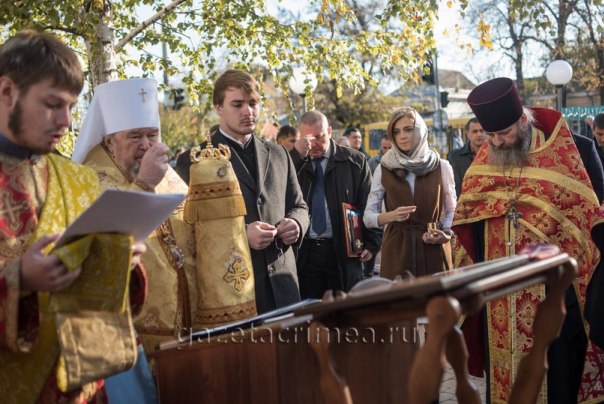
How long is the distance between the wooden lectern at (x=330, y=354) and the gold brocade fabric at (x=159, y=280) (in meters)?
0.42

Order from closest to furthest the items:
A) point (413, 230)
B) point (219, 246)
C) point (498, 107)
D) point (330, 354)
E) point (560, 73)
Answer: point (330, 354) → point (219, 246) → point (498, 107) → point (413, 230) → point (560, 73)

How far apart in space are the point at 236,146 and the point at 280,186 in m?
0.35

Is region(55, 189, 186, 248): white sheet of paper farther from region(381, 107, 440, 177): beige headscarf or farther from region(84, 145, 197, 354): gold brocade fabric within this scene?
region(381, 107, 440, 177): beige headscarf

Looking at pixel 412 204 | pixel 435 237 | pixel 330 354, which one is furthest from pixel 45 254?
pixel 412 204

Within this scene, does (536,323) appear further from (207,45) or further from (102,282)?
(207,45)

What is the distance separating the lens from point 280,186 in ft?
15.0

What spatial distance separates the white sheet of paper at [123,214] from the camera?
2.18 metres

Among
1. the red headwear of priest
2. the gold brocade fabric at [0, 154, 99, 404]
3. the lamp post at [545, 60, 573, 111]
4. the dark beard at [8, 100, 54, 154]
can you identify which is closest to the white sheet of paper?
the gold brocade fabric at [0, 154, 99, 404]

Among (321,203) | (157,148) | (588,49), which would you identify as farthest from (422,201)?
(588,49)

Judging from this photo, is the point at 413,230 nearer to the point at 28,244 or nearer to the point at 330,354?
the point at 330,354

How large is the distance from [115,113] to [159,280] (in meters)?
0.77

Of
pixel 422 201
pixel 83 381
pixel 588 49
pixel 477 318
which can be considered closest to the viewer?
pixel 83 381

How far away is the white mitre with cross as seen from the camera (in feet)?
11.5

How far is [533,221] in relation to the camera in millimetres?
4516
